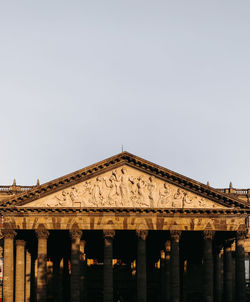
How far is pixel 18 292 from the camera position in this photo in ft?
181

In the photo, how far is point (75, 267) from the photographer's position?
180 ft

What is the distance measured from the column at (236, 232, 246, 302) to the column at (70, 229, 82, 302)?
52.1 ft

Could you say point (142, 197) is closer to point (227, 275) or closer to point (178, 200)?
point (178, 200)

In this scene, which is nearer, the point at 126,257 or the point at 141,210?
the point at 141,210

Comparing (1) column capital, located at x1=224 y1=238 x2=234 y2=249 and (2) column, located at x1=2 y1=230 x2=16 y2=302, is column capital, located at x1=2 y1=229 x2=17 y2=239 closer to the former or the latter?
(2) column, located at x1=2 y1=230 x2=16 y2=302

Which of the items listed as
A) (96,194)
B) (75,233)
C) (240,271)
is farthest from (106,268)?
(240,271)

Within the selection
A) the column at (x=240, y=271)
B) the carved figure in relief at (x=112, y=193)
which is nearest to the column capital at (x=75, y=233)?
the carved figure in relief at (x=112, y=193)

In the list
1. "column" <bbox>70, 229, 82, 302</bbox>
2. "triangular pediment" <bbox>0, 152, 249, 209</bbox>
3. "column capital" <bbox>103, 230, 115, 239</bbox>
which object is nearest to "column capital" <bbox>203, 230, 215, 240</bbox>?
"triangular pediment" <bbox>0, 152, 249, 209</bbox>

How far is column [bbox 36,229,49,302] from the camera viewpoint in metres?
54.4

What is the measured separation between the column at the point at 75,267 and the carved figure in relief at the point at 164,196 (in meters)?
8.72

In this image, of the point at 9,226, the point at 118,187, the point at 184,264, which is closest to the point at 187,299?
the point at 184,264

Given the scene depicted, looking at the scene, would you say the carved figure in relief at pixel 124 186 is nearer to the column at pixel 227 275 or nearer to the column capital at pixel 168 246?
the column capital at pixel 168 246

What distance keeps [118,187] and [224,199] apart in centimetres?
1086

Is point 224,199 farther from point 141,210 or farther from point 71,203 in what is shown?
point 71,203
